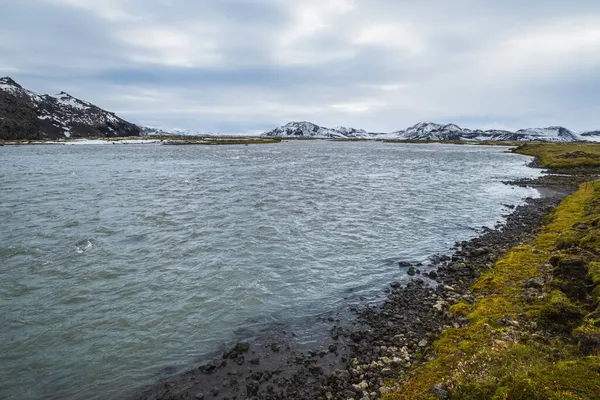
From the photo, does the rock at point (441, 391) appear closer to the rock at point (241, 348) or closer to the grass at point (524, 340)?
the grass at point (524, 340)

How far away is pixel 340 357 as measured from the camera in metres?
11.4

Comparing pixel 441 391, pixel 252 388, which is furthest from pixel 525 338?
pixel 252 388

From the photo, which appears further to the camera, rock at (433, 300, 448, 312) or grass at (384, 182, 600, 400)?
rock at (433, 300, 448, 312)

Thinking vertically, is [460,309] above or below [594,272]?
below

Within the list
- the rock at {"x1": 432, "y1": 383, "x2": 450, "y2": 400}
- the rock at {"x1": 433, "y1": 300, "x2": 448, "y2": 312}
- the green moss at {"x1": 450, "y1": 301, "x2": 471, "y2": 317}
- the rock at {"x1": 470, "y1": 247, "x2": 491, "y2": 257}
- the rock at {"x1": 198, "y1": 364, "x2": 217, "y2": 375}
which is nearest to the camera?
the rock at {"x1": 432, "y1": 383, "x2": 450, "y2": 400}

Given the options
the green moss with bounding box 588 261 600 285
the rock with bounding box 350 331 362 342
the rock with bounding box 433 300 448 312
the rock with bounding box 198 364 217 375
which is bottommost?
the rock with bounding box 198 364 217 375

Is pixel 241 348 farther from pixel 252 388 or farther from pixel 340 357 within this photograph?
pixel 340 357

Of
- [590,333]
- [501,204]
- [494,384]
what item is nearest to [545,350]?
[590,333]

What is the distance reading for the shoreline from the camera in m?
9.95

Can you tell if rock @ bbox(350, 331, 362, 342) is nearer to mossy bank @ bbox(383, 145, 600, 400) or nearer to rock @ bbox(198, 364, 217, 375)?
mossy bank @ bbox(383, 145, 600, 400)

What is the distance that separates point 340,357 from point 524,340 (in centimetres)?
526

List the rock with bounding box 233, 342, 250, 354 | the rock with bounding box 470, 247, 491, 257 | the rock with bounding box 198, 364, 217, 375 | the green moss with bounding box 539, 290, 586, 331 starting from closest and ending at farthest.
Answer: the green moss with bounding box 539, 290, 586, 331 < the rock with bounding box 198, 364, 217, 375 < the rock with bounding box 233, 342, 250, 354 < the rock with bounding box 470, 247, 491, 257

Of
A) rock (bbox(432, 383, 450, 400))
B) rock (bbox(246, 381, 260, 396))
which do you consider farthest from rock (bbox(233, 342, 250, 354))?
rock (bbox(432, 383, 450, 400))

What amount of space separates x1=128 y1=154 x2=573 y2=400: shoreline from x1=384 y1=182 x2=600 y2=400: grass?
28.8 inches
